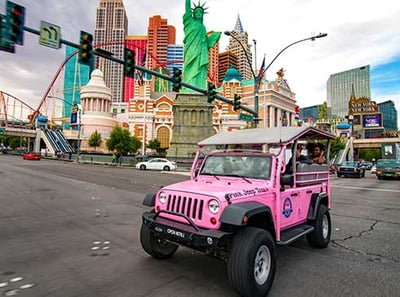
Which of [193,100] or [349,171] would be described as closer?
[349,171]

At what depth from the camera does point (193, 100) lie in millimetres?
51125

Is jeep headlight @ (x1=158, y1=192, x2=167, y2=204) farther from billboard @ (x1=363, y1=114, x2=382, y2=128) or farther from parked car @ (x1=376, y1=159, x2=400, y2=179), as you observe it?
billboard @ (x1=363, y1=114, x2=382, y2=128)

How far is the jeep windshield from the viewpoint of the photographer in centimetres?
443

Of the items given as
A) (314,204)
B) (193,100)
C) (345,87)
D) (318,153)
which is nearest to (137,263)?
(314,204)

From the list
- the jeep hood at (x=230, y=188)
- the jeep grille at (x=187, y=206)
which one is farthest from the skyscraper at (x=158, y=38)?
the jeep grille at (x=187, y=206)

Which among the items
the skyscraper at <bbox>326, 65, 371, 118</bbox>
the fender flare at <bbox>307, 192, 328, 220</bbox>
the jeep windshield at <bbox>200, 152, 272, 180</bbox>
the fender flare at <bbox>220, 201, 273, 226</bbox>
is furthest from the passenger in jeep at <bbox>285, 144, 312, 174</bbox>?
the skyscraper at <bbox>326, 65, 371, 118</bbox>

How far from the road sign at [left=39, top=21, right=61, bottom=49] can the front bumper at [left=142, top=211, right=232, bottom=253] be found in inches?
356

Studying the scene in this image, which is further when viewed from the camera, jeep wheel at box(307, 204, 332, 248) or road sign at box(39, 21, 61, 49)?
road sign at box(39, 21, 61, 49)

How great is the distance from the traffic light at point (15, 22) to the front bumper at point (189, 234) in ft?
28.7

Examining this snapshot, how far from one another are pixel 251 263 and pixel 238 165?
6.19ft

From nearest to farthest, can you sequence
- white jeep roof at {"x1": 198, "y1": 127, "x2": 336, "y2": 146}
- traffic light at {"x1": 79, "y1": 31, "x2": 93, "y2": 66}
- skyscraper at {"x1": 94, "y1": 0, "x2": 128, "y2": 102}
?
white jeep roof at {"x1": 198, "y1": 127, "x2": 336, "y2": 146} < traffic light at {"x1": 79, "y1": 31, "x2": 93, "y2": 66} < skyscraper at {"x1": 94, "y1": 0, "x2": 128, "y2": 102}

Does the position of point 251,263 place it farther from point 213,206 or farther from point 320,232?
point 320,232

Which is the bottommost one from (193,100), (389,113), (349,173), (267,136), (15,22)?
(349,173)

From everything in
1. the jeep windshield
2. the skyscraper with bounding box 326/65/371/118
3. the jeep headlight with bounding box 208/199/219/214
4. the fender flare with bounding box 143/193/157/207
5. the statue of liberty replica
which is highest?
the skyscraper with bounding box 326/65/371/118
